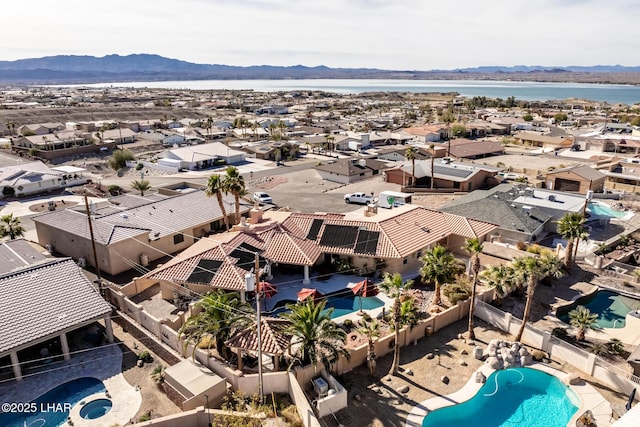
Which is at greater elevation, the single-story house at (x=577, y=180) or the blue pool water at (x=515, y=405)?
the single-story house at (x=577, y=180)

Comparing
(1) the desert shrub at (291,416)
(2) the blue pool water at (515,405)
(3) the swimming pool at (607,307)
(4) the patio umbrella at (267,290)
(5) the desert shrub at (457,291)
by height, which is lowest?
(3) the swimming pool at (607,307)

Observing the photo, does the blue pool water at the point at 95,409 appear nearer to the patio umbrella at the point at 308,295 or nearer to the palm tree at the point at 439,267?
the patio umbrella at the point at 308,295

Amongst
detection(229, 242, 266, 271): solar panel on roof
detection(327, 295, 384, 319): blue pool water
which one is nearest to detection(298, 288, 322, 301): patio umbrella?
detection(327, 295, 384, 319): blue pool water

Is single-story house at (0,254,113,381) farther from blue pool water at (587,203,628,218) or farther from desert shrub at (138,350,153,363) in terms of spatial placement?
blue pool water at (587,203,628,218)

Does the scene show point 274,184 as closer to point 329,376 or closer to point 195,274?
point 195,274

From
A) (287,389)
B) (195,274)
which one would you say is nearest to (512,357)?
(287,389)

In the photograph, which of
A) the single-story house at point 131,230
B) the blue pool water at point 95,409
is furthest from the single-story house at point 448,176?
the blue pool water at point 95,409

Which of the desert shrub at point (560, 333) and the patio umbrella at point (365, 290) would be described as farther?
the patio umbrella at point (365, 290)
